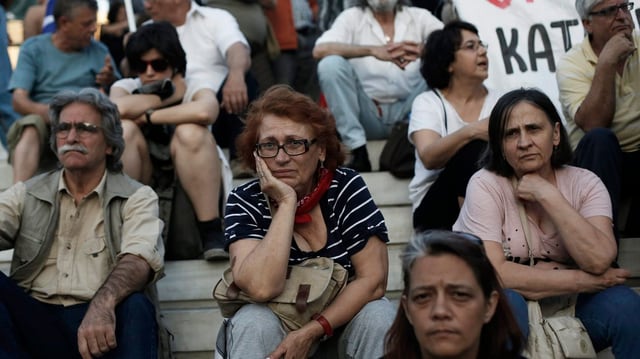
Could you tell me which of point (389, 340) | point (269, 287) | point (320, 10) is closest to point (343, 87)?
point (320, 10)

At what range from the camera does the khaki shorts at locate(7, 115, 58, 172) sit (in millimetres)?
5383

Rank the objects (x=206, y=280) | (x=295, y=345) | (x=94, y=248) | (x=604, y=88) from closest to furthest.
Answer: (x=295, y=345) < (x=94, y=248) < (x=604, y=88) < (x=206, y=280)

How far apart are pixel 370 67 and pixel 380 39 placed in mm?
243

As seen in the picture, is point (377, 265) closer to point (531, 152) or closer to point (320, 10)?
point (531, 152)

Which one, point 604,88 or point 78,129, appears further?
point 604,88

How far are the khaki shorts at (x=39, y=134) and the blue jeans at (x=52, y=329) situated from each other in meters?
1.54

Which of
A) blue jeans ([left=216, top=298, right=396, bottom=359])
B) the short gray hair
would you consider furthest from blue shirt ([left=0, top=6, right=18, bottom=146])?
the short gray hair

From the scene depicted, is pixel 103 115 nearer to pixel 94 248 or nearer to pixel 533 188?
pixel 94 248

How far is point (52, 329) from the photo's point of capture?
399 cm

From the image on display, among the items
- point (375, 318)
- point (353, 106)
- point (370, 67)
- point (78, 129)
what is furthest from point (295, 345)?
point (370, 67)

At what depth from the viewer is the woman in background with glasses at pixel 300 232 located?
11.8ft

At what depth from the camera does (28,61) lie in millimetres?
5887

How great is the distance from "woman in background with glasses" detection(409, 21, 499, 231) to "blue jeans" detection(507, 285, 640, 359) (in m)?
0.90

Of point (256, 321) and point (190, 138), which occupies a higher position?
point (190, 138)
